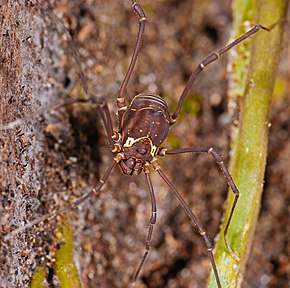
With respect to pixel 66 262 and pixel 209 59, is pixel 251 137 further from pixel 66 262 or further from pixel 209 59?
pixel 66 262

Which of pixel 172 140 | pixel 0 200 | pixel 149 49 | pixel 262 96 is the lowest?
pixel 0 200

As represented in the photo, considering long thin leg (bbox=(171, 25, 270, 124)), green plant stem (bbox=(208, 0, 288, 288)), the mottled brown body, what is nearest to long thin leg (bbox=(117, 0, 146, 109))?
the mottled brown body

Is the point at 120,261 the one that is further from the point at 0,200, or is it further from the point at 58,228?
the point at 0,200

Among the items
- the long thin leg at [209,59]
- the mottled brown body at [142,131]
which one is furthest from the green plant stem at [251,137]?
the mottled brown body at [142,131]

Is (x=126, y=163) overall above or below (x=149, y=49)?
below

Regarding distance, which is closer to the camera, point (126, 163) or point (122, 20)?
point (126, 163)

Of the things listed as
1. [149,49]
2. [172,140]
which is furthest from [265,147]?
[149,49]

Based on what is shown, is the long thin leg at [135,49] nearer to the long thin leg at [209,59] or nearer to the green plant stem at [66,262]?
the long thin leg at [209,59]

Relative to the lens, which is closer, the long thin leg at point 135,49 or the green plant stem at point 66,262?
the green plant stem at point 66,262
